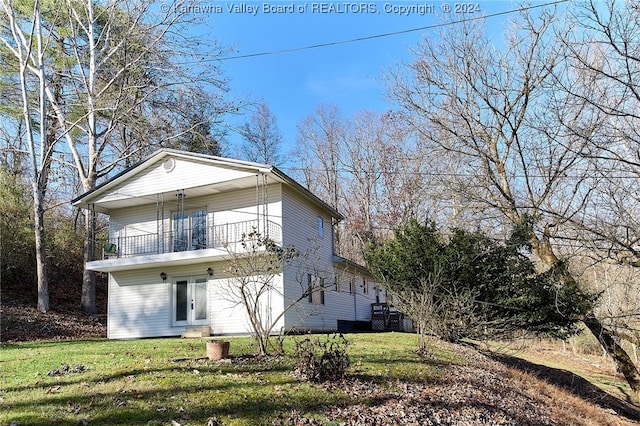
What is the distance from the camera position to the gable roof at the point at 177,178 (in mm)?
16266

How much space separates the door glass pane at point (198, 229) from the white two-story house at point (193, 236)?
0.04 meters

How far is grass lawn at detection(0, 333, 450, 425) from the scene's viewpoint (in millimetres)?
5688

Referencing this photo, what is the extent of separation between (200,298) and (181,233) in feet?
8.64

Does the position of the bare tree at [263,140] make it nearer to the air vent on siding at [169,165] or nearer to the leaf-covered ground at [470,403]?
the air vent on siding at [169,165]

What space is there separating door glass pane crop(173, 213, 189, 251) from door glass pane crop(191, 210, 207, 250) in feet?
0.81

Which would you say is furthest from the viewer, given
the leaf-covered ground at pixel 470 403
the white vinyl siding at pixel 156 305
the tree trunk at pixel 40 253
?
the tree trunk at pixel 40 253

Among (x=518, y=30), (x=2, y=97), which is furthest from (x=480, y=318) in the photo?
(x=2, y=97)

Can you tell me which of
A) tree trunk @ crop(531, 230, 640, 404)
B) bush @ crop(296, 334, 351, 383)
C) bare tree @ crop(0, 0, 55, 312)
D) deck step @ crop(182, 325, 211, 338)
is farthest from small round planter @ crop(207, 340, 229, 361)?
bare tree @ crop(0, 0, 55, 312)

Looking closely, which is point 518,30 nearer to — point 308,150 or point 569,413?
point 569,413

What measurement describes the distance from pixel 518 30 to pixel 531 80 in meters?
1.38

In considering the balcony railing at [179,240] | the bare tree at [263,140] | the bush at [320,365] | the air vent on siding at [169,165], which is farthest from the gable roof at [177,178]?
the bare tree at [263,140]

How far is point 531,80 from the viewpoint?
43.4 ft

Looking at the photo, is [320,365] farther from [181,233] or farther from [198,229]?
[181,233]

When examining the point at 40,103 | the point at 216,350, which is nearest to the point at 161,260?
the point at 40,103
